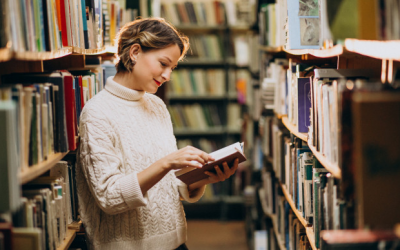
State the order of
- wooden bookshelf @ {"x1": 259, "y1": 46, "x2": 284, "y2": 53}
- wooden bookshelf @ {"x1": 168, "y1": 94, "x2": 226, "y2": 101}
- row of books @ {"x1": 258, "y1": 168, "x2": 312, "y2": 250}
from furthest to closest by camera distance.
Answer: wooden bookshelf @ {"x1": 168, "y1": 94, "x2": 226, "y2": 101}
wooden bookshelf @ {"x1": 259, "y1": 46, "x2": 284, "y2": 53}
row of books @ {"x1": 258, "y1": 168, "x2": 312, "y2": 250}

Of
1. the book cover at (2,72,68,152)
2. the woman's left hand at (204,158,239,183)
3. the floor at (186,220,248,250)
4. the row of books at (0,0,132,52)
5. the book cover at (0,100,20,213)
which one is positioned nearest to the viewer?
the book cover at (0,100,20,213)

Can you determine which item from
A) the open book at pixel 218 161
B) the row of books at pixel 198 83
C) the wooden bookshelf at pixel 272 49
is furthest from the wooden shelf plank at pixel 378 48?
the row of books at pixel 198 83

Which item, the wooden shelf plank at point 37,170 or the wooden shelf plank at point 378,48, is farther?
the wooden shelf plank at point 37,170

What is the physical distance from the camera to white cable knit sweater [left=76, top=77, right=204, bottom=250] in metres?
1.63

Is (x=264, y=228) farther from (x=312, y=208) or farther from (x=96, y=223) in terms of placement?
(x=96, y=223)

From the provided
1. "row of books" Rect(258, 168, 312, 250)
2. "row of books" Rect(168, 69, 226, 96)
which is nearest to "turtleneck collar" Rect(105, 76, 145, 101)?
"row of books" Rect(258, 168, 312, 250)

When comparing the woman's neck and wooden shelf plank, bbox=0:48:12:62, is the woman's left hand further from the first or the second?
wooden shelf plank, bbox=0:48:12:62

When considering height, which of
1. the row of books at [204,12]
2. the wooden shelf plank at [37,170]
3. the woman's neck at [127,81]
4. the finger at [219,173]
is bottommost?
the finger at [219,173]

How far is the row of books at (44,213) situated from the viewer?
1.24 m

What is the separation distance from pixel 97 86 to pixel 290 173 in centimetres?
114

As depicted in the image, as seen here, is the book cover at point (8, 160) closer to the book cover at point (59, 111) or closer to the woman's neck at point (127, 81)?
the book cover at point (59, 111)

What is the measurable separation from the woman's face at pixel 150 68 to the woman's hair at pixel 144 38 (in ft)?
0.07

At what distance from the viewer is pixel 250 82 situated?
486cm

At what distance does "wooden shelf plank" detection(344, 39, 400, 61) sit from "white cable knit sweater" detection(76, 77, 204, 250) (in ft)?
2.75
